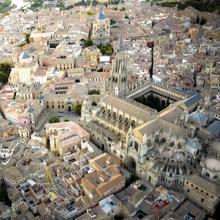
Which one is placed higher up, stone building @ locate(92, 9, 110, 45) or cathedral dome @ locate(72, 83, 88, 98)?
stone building @ locate(92, 9, 110, 45)

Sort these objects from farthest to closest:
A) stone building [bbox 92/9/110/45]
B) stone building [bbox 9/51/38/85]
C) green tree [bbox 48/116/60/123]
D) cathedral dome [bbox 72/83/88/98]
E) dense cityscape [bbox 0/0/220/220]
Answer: stone building [bbox 92/9/110/45] < stone building [bbox 9/51/38/85] < cathedral dome [bbox 72/83/88/98] < green tree [bbox 48/116/60/123] < dense cityscape [bbox 0/0/220/220]

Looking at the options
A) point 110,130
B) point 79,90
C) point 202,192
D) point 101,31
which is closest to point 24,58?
point 79,90

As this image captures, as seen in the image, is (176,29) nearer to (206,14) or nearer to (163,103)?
(206,14)

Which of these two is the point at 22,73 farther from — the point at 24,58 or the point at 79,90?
the point at 79,90

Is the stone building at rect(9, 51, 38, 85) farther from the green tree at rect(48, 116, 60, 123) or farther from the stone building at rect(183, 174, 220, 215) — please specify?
the stone building at rect(183, 174, 220, 215)

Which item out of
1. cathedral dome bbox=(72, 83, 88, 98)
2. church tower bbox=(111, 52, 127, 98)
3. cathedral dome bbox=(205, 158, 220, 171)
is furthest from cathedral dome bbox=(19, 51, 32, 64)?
cathedral dome bbox=(205, 158, 220, 171)

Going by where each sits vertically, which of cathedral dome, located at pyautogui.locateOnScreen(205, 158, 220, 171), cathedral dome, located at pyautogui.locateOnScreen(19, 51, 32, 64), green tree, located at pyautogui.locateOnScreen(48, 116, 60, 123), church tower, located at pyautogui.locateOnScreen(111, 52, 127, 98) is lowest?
green tree, located at pyautogui.locateOnScreen(48, 116, 60, 123)

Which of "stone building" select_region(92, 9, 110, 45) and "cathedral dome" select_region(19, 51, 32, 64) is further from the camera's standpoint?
"stone building" select_region(92, 9, 110, 45)

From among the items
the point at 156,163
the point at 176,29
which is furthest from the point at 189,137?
the point at 176,29
